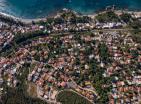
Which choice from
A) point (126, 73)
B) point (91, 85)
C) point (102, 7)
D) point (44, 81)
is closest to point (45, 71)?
point (44, 81)

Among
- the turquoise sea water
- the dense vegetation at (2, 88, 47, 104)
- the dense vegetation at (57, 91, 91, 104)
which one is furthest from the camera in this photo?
the turquoise sea water

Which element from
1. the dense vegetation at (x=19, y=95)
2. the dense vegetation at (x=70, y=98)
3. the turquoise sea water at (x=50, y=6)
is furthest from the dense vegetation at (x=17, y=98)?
the turquoise sea water at (x=50, y=6)

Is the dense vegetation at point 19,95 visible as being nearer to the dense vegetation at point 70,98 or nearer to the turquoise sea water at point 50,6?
the dense vegetation at point 70,98

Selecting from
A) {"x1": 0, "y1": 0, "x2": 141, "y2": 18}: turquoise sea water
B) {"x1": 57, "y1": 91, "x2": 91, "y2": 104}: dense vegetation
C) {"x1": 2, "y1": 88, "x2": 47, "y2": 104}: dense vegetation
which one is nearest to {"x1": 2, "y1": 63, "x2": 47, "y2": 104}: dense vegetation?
{"x1": 2, "y1": 88, "x2": 47, "y2": 104}: dense vegetation

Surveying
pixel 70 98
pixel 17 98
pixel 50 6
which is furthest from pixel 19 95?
pixel 50 6

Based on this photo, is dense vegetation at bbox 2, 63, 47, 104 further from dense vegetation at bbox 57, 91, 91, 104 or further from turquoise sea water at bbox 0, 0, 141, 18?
turquoise sea water at bbox 0, 0, 141, 18

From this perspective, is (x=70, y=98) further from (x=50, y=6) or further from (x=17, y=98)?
(x=50, y=6)

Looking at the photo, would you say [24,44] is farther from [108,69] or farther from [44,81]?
[108,69]
